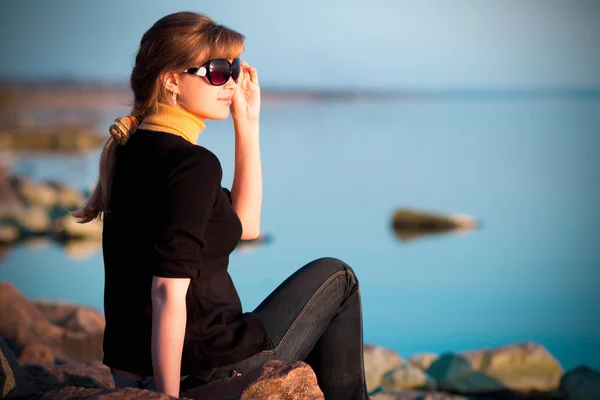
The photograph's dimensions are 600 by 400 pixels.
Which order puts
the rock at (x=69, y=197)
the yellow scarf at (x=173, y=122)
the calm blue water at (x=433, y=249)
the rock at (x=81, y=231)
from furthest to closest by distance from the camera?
1. the rock at (x=69, y=197)
2. the rock at (x=81, y=231)
3. the calm blue water at (x=433, y=249)
4. the yellow scarf at (x=173, y=122)

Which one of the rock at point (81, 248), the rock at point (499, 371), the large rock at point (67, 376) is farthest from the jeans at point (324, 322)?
the rock at point (81, 248)

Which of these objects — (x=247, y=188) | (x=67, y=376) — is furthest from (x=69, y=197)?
(x=247, y=188)

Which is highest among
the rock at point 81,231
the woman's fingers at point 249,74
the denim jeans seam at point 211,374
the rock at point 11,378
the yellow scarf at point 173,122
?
the woman's fingers at point 249,74

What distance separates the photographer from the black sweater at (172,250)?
7.78 ft

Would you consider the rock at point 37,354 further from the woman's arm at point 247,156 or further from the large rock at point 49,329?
the woman's arm at point 247,156

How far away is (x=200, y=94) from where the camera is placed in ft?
8.75

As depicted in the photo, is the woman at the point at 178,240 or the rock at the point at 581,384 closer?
the woman at the point at 178,240

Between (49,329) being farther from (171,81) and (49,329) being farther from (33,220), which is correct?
(33,220)

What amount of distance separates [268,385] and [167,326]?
1.07ft

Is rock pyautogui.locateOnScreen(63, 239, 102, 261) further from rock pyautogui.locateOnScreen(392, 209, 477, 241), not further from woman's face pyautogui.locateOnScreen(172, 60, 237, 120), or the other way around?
woman's face pyautogui.locateOnScreen(172, 60, 237, 120)

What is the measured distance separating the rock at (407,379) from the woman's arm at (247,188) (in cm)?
179

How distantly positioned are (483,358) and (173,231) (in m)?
2.89

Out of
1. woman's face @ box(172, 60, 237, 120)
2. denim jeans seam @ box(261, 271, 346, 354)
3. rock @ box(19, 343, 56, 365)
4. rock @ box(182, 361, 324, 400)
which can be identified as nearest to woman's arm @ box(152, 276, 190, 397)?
rock @ box(182, 361, 324, 400)

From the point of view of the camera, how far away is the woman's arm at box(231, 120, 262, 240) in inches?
116
